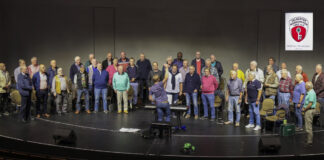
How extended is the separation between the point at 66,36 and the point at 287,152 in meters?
9.07

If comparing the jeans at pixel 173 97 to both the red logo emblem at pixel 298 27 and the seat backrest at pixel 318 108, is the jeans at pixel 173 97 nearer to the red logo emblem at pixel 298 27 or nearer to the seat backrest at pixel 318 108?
the seat backrest at pixel 318 108

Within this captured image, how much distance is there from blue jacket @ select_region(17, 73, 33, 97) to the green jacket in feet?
7.79

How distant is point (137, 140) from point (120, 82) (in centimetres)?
321

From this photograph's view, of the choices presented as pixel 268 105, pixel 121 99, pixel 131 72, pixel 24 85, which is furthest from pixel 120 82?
pixel 268 105

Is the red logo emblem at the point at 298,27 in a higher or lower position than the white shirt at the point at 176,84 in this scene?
higher

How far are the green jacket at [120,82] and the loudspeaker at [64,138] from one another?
3.41 meters

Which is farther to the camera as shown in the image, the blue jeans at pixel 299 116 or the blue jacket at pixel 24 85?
the blue jacket at pixel 24 85

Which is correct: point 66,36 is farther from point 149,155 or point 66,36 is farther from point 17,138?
point 149,155

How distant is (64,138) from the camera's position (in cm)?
711

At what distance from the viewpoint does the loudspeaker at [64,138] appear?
23.3ft

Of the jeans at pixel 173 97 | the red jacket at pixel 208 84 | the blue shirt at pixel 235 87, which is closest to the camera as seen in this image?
the blue shirt at pixel 235 87

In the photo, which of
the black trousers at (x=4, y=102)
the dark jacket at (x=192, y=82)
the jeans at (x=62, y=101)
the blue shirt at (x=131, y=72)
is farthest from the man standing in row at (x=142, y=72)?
the black trousers at (x=4, y=102)

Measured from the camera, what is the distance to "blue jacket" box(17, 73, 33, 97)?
30.2 feet

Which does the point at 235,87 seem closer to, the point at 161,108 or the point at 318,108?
the point at 161,108
